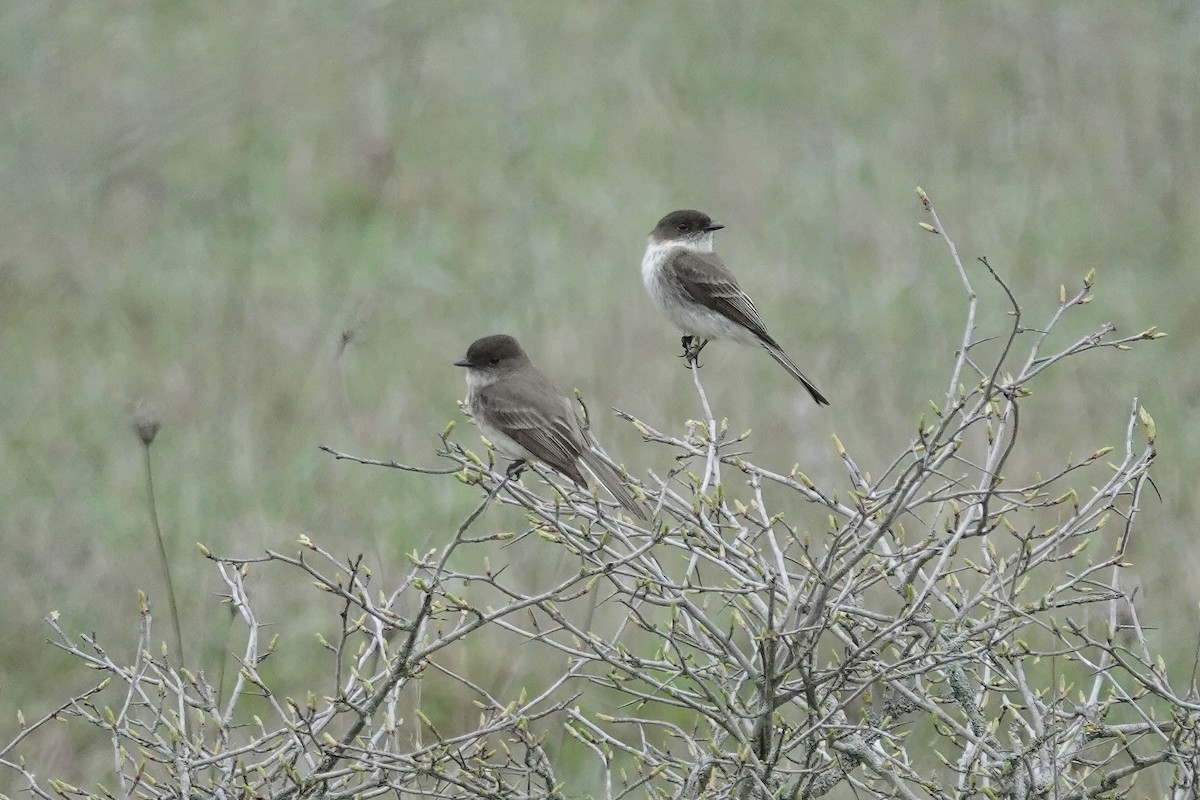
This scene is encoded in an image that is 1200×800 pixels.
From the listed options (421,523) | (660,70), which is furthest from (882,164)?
(421,523)

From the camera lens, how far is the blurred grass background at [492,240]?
24.7 ft

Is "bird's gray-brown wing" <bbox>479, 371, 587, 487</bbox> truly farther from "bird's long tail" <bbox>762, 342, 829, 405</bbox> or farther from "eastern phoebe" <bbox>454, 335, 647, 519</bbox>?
"bird's long tail" <bbox>762, 342, 829, 405</bbox>

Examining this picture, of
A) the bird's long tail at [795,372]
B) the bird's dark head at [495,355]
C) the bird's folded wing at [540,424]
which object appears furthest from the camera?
the bird's long tail at [795,372]

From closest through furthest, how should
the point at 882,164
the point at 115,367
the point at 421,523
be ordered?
the point at 421,523, the point at 115,367, the point at 882,164

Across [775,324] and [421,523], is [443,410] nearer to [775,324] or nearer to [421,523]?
[421,523]

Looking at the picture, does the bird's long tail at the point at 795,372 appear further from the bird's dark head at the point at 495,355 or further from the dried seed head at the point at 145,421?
the dried seed head at the point at 145,421

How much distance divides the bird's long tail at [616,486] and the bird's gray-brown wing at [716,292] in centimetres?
201

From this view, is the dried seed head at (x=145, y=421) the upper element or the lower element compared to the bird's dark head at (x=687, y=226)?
lower

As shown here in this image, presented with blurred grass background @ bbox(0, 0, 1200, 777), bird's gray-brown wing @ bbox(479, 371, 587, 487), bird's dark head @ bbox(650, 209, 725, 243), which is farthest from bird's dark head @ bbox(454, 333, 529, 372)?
bird's dark head @ bbox(650, 209, 725, 243)

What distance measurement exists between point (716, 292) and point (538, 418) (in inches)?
75.2

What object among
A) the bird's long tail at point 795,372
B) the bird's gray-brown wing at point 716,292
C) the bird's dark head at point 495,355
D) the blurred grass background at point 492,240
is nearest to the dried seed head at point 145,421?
the blurred grass background at point 492,240

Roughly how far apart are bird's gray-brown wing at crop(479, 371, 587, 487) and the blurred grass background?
0.57 metres

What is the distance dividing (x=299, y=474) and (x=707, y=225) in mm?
2320

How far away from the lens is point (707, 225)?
8.11 m
